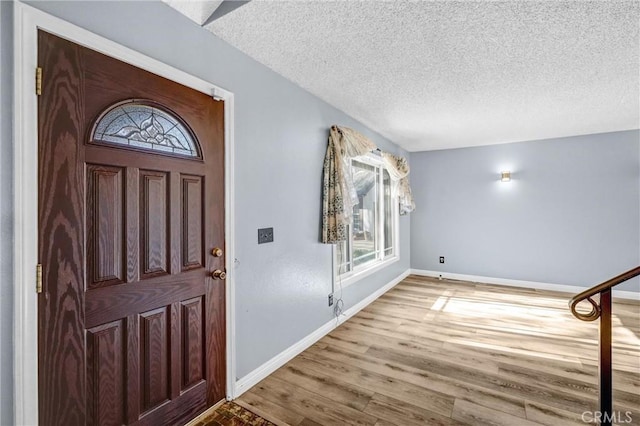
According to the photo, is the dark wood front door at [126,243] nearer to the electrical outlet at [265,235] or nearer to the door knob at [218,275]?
the door knob at [218,275]

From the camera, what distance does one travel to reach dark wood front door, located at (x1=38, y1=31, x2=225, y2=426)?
1241 millimetres

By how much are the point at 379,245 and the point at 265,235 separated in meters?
2.79

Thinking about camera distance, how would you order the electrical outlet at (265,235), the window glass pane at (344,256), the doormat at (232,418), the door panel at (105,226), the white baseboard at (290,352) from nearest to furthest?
the door panel at (105,226)
the doormat at (232,418)
the white baseboard at (290,352)
the electrical outlet at (265,235)
the window glass pane at (344,256)

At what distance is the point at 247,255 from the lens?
2.15 metres

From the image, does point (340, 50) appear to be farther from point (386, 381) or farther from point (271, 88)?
point (386, 381)

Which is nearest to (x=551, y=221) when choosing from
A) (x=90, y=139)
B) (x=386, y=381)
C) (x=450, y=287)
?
(x=450, y=287)

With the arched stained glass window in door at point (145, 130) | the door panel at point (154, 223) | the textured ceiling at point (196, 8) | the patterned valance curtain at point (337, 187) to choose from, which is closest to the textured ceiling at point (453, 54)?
the textured ceiling at point (196, 8)

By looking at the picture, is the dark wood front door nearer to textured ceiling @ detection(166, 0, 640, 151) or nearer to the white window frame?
textured ceiling @ detection(166, 0, 640, 151)

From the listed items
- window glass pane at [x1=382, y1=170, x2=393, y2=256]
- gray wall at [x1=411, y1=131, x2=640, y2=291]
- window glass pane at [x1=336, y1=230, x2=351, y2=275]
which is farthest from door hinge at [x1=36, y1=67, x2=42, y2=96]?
gray wall at [x1=411, y1=131, x2=640, y2=291]

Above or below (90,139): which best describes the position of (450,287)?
below

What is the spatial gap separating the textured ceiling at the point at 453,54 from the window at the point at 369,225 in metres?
0.97

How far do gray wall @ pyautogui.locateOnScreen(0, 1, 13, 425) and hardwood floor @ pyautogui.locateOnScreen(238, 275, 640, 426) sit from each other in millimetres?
1255

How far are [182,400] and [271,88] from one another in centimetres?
222

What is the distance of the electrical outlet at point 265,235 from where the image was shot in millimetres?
2254
